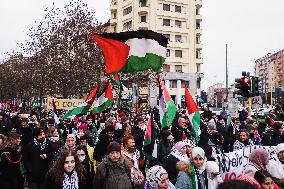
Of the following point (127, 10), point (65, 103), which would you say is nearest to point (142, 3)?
point (127, 10)

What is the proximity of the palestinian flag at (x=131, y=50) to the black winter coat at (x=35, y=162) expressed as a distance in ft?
9.81

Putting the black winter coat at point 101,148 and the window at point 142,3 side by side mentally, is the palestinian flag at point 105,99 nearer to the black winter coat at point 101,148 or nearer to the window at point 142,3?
the black winter coat at point 101,148

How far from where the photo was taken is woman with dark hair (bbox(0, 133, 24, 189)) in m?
8.80

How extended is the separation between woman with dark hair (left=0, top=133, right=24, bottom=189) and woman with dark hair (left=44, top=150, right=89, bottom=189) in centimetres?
246

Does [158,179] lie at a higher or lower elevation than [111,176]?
higher

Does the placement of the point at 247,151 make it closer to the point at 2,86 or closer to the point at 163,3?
the point at 2,86

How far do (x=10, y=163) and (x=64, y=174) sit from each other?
2.72m

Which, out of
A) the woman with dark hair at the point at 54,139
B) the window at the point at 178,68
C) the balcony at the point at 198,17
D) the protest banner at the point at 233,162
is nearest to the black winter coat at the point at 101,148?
A: the woman with dark hair at the point at 54,139

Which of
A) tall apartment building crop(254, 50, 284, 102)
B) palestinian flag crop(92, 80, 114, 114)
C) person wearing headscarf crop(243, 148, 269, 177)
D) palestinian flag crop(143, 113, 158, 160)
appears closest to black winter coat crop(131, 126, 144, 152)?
palestinian flag crop(92, 80, 114, 114)

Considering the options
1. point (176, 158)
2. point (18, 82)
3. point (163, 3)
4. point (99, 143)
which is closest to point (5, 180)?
point (99, 143)

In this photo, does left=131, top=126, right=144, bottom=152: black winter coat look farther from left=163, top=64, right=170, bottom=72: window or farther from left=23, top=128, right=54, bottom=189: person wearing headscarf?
left=163, top=64, right=170, bottom=72: window

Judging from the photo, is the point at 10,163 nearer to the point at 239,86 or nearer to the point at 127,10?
the point at 239,86

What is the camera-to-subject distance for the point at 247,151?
7.98 m

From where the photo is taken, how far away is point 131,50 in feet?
36.9
